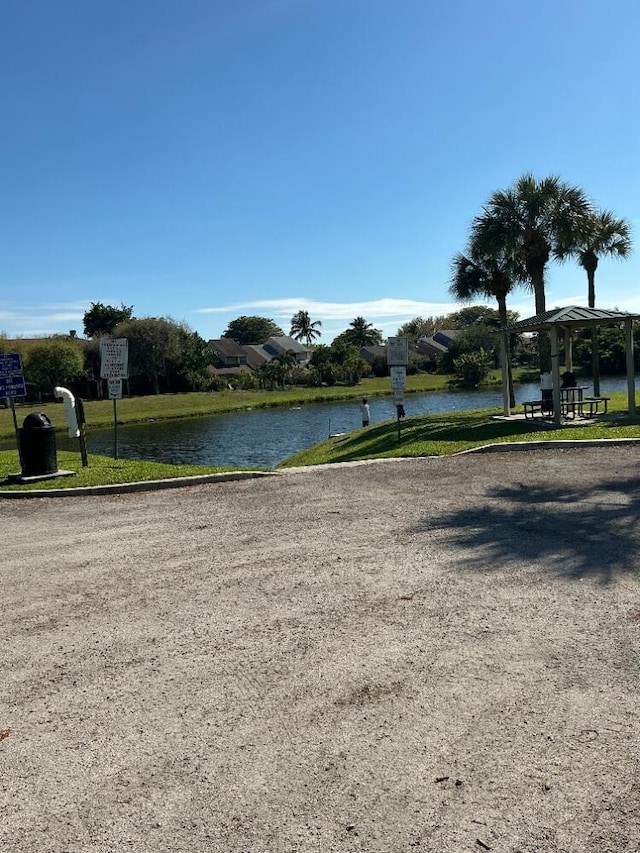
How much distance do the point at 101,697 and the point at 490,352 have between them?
271 ft

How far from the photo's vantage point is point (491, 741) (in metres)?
3.51

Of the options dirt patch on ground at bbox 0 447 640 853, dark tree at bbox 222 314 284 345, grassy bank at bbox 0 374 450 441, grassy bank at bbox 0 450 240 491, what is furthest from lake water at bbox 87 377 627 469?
dark tree at bbox 222 314 284 345

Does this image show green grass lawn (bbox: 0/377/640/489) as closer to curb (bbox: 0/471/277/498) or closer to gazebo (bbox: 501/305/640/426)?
curb (bbox: 0/471/277/498)

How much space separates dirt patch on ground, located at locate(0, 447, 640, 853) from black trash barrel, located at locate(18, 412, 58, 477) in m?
6.25

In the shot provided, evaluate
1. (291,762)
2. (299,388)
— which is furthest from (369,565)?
(299,388)

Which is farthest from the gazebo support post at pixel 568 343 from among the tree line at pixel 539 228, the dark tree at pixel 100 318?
the dark tree at pixel 100 318

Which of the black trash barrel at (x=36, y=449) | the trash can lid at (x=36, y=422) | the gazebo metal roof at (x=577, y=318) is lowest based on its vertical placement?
the black trash barrel at (x=36, y=449)

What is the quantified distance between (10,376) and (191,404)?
52230mm

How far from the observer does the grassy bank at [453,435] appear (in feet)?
51.9

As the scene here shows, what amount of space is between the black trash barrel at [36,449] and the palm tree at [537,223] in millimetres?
16692

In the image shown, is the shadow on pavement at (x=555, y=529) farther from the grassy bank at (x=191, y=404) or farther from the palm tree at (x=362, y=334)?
the palm tree at (x=362, y=334)

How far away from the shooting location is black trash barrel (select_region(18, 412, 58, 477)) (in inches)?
554

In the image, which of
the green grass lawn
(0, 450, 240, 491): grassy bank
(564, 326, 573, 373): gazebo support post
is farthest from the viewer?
(564, 326, 573, 373): gazebo support post

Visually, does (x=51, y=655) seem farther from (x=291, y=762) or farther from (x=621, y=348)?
(x=621, y=348)
